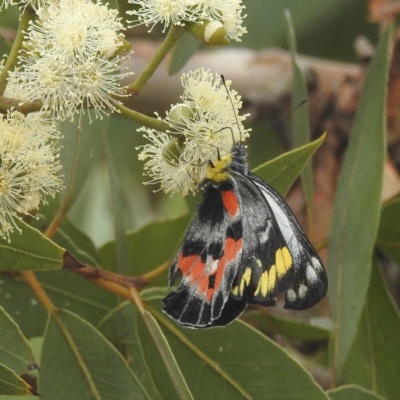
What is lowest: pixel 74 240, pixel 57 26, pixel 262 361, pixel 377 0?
pixel 262 361

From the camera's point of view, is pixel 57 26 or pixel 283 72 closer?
pixel 57 26

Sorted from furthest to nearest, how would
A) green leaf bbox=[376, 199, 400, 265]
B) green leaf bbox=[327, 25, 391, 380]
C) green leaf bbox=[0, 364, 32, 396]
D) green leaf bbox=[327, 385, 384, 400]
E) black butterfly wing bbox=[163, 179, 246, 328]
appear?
green leaf bbox=[376, 199, 400, 265] → green leaf bbox=[327, 25, 391, 380] → green leaf bbox=[327, 385, 384, 400] → black butterfly wing bbox=[163, 179, 246, 328] → green leaf bbox=[0, 364, 32, 396]

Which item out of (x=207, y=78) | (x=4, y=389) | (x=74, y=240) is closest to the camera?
(x=4, y=389)

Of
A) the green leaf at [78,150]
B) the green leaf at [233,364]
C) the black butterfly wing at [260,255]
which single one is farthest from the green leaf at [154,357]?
the green leaf at [78,150]

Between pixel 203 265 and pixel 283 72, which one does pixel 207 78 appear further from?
pixel 283 72

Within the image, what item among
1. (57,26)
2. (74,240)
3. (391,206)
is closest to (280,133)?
(391,206)

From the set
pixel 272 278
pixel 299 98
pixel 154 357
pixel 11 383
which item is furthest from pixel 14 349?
pixel 299 98

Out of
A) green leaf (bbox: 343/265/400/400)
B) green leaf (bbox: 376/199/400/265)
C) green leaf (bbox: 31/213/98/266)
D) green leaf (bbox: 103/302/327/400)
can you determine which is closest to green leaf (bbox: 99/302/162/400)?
green leaf (bbox: 103/302/327/400)

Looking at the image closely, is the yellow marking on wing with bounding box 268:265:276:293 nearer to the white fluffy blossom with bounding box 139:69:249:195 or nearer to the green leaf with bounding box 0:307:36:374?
the white fluffy blossom with bounding box 139:69:249:195
